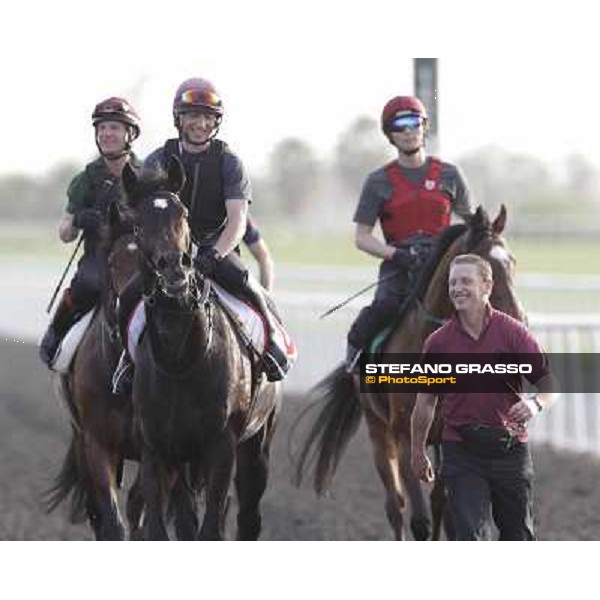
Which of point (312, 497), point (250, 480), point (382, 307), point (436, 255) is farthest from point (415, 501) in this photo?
point (312, 497)

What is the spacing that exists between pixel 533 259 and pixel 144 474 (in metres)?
45.1

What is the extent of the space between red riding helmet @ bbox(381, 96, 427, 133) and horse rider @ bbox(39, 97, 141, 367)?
116 cm

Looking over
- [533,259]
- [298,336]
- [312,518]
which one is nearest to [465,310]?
[312,518]

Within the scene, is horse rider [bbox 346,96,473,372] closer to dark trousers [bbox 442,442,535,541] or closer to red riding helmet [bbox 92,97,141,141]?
red riding helmet [bbox 92,97,141,141]

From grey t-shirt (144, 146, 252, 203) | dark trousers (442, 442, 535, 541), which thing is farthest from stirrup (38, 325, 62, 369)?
dark trousers (442, 442, 535, 541)

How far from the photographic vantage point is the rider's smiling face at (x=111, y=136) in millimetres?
7207

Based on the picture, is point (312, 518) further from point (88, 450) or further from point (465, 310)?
point (465, 310)

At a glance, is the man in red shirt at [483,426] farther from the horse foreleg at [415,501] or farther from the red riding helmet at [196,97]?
the horse foreleg at [415,501]

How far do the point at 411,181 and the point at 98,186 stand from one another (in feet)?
4.91

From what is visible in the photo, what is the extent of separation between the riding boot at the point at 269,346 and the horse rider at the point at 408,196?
0.55 m

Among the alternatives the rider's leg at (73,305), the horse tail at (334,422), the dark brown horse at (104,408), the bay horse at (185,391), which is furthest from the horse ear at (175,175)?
the horse tail at (334,422)

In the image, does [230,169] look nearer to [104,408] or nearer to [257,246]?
[257,246]

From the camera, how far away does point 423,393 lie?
245 inches

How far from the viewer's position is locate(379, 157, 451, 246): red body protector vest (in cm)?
754
